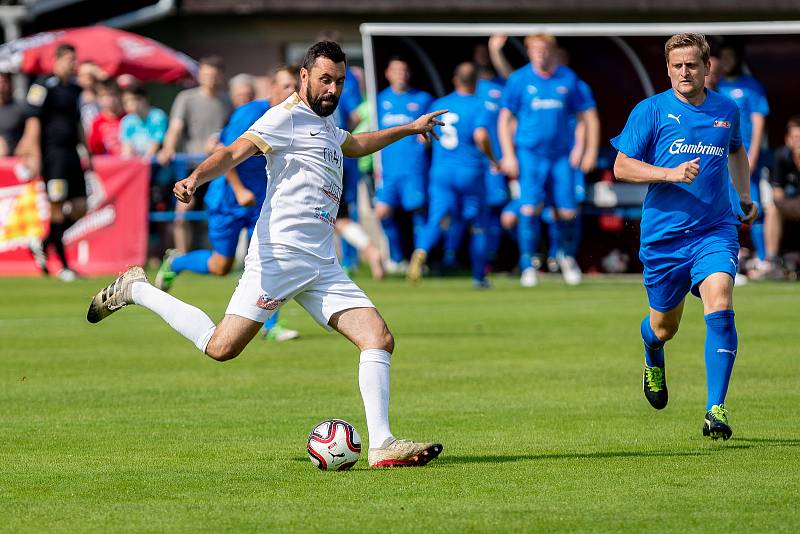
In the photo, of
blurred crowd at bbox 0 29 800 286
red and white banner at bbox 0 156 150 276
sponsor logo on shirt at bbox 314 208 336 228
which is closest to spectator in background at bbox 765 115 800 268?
blurred crowd at bbox 0 29 800 286

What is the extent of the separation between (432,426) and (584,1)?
847 inches

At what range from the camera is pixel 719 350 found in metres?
8.31

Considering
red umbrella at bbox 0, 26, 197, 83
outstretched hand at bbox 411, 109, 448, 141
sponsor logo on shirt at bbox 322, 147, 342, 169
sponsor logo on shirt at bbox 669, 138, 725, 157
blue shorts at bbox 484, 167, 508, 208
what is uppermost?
red umbrella at bbox 0, 26, 197, 83

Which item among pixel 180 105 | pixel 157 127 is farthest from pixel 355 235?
pixel 157 127

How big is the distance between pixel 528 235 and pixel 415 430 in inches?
484

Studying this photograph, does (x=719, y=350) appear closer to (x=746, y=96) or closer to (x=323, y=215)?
(x=323, y=215)

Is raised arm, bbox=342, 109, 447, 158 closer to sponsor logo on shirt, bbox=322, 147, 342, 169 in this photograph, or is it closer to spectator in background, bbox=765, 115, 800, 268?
sponsor logo on shirt, bbox=322, 147, 342, 169

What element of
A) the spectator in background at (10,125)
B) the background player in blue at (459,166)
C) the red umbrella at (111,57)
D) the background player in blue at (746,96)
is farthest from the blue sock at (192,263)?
the red umbrella at (111,57)

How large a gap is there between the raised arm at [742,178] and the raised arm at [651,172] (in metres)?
0.48

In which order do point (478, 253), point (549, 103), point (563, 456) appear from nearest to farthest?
1. point (563, 456)
2. point (478, 253)
3. point (549, 103)

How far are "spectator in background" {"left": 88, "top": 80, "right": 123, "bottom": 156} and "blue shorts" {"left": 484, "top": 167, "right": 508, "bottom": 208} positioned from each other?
5805mm

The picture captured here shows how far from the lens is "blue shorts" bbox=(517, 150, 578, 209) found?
816 inches

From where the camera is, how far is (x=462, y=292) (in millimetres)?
19516

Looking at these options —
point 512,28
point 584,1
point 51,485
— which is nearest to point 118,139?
point 512,28
